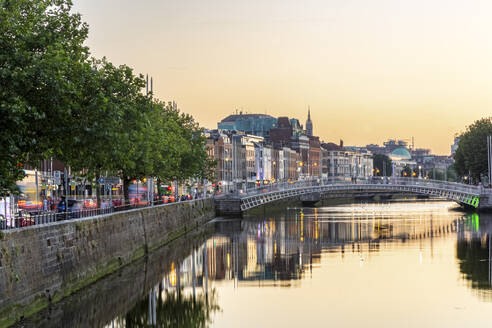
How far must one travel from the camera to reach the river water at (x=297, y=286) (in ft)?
96.6

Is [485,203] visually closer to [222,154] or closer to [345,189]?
[345,189]

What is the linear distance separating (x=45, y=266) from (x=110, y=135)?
4681 millimetres

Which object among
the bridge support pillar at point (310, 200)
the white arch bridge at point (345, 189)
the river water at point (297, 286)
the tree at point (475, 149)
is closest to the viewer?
the river water at point (297, 286)

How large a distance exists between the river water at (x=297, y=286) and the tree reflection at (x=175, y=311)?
0.03 meters

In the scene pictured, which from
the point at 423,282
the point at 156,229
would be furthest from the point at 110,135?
the point at 156,229

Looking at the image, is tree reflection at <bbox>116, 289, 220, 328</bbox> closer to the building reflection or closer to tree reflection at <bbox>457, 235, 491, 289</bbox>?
the building reflection

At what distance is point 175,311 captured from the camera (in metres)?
31.3

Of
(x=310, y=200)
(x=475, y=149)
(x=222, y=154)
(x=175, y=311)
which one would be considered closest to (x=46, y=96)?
(x=175, y=311)

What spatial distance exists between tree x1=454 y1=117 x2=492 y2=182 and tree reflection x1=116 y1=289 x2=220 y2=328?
96848mm

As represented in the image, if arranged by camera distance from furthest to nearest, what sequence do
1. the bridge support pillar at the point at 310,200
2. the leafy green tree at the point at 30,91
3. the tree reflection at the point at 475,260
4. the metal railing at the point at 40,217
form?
the bridge support pillar at the point at 310,200
the tree reflection at the point at 475,260
the metal railing at the point at 40,217
the leafy green tree at the point at 30,91

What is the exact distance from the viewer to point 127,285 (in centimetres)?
3697

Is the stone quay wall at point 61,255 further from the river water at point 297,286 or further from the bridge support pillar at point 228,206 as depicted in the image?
the bridge support pillar at point 228,206

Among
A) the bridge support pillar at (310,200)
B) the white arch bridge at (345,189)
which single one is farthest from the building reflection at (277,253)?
the bridge support pillar at (310,200)

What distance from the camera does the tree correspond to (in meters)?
127
